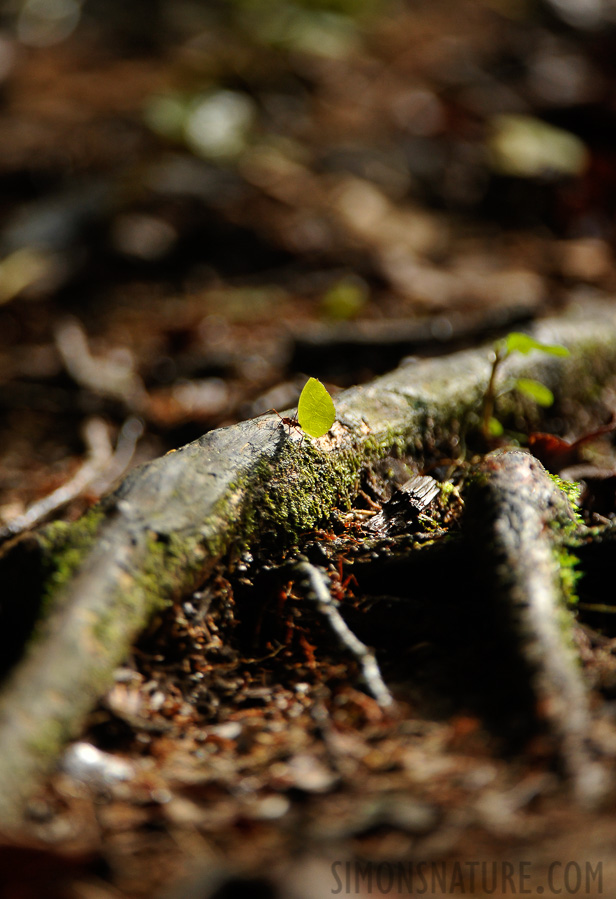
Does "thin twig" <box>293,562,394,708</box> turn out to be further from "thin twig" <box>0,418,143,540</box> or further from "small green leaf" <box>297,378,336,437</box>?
"thin twig" <box>0,418,143,540</box>

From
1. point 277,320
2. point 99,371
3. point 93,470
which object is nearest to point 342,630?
point 93,470

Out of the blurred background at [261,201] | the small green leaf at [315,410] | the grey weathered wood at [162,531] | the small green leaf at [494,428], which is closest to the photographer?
the grey weathered wood at [162,531]

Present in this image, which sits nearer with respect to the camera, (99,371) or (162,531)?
(162,531)

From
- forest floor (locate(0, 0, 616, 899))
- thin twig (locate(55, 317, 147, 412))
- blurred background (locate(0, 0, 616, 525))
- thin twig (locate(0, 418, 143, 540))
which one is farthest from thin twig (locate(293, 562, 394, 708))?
thin twig (locate(55, 317, 147, 412))

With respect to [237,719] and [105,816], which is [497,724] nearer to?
[237,719]

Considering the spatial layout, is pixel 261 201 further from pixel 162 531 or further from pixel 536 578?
pixel 536 578

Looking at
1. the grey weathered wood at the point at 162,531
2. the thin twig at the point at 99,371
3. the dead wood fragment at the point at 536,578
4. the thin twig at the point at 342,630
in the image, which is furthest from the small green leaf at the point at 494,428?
the thin twig at the point at 99,371

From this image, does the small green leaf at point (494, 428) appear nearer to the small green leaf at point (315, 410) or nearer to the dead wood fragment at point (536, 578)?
the dead wood fragment at point (536, 578)
